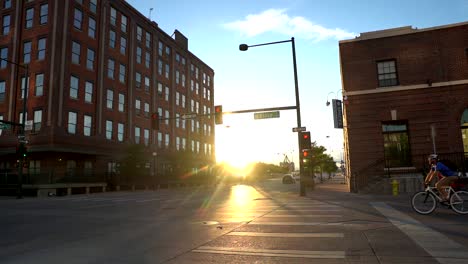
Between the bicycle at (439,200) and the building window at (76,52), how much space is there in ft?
112

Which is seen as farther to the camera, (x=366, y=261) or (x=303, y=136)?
(x=303, y=136)

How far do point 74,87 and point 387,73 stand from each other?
1131 inches

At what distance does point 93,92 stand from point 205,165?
100 feet

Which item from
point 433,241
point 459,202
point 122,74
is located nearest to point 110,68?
point 122,74

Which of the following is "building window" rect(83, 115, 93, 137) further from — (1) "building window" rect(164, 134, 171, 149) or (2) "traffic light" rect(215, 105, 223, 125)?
(2) "traffic light" rect(215, 105, 223, 125)

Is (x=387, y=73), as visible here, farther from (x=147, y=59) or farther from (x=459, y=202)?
(x=147, y=59)

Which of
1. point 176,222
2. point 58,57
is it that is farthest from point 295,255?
point 58,57

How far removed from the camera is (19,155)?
25.9 meters

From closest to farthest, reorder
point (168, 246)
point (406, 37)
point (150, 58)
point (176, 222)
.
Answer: point (168, 246) < point (176, 222) < point (406, 37) < point (150, 58)

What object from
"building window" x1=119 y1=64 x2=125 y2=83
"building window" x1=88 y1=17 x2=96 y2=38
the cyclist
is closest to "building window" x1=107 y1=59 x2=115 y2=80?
"building window" x1=119 y1=64 x2=125 y2=83

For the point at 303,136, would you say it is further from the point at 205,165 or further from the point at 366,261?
the point at 205,165

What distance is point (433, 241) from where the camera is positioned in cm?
682

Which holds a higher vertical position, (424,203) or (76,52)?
(76,52)

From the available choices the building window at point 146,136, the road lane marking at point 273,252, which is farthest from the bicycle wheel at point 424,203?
the building window at point 146,136
